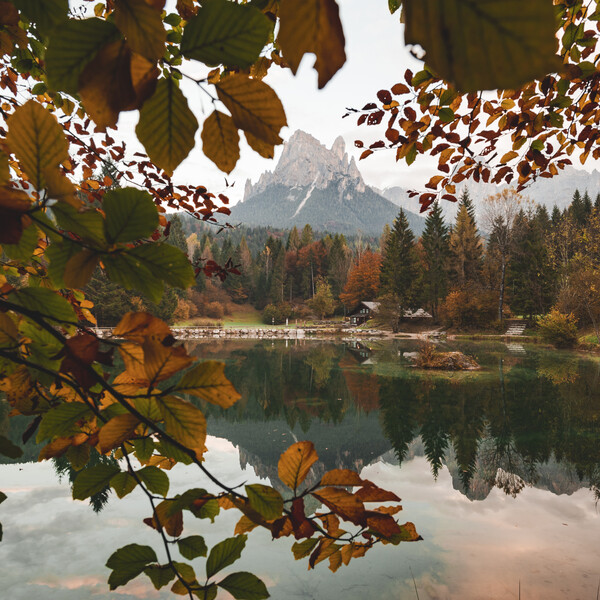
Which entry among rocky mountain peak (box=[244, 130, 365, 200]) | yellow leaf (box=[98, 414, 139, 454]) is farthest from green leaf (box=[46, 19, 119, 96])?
rocky mountain peak (box=[244, 130, 365, 200])

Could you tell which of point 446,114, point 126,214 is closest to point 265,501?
point 126,214

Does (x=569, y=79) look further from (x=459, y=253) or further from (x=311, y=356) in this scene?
(x=459, y=253)

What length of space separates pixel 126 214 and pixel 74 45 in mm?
144

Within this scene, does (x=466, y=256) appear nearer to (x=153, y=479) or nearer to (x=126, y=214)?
(x=153, y=479)

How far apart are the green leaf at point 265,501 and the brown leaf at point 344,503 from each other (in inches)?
2.2

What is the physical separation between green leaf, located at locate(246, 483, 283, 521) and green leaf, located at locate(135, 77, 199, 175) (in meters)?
0.42

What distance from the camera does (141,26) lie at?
27cm

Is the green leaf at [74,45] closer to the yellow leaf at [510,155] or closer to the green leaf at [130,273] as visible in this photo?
the green leaf at [130,273]

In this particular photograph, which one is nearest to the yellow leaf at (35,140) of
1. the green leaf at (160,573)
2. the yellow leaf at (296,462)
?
the yellow leaf at (296,462)

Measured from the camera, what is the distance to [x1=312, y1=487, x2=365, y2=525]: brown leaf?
530 mm

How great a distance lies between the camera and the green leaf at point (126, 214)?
15.0 inches

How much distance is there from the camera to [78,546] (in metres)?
4.91

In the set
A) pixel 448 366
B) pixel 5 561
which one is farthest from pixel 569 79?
pixel 448 366

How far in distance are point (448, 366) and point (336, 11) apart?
670 inches
